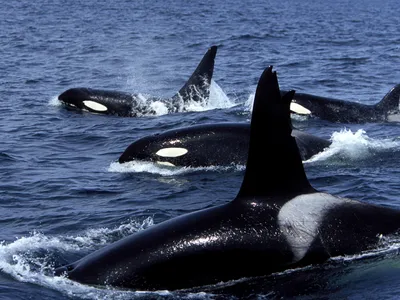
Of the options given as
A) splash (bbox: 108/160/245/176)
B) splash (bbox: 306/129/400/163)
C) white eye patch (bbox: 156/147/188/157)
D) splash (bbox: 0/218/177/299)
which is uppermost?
white eye patch (bbox: 156/147/188/157)

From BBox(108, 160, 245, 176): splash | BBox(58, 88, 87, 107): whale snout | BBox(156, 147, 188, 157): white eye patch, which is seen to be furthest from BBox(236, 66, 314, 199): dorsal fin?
BBox(58, 88, 87, 107): whale snout

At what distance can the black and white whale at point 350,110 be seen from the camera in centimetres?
1922

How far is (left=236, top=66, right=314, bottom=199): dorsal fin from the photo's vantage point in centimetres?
896

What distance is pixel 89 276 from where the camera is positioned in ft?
30.3

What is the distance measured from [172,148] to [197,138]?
0.48 m

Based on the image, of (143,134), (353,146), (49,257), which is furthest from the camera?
(143,134)

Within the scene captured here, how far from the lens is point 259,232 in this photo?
911 cm

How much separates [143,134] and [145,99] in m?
3.44

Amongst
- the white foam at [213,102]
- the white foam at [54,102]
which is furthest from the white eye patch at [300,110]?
the white foam at [54,102]

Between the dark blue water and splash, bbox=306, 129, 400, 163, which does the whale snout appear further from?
splash, bbox=306, 129, 400, 163

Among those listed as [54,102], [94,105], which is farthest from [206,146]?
[54,102]

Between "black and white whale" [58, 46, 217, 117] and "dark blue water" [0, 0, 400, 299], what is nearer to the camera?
"dark blue water" [0, 0, 400, 299]

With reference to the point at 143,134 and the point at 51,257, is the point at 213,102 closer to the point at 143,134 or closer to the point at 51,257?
the point at 143,134

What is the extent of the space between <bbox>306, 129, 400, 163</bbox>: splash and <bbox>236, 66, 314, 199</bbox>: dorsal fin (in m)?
5.65
